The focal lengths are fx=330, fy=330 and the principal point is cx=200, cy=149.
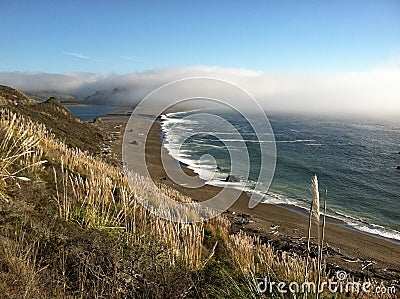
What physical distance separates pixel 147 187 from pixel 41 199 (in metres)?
3.73

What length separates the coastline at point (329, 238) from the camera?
36.2 feet

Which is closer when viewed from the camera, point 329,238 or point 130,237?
point 130,237

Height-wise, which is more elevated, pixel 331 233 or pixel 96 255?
pixel 96 255

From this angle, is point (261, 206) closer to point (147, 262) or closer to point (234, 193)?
point (234, 193)

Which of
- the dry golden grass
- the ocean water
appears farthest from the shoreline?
the dry golden grass

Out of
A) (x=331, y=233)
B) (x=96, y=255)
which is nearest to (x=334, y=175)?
(x=331, y=233)

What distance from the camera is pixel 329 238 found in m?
13.5

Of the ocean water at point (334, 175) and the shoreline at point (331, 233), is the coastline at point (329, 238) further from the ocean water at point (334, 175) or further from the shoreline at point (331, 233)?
the ocean water at point (334, 175)

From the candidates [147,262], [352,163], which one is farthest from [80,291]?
[352,163]

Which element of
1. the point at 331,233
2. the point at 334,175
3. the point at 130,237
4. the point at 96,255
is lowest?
the point at 331,233

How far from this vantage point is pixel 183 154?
105 ft

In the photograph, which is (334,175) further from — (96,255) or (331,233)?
(96,255)

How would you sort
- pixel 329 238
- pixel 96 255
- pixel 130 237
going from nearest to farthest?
1. pixel 96 255
2. pixel 130 237
3. pixel 329 238

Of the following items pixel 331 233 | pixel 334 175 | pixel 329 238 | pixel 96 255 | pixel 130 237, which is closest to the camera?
pixel 96 255
